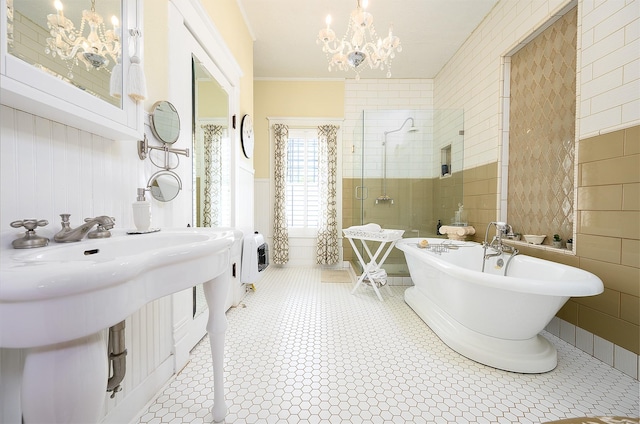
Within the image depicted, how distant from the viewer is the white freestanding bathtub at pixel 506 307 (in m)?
1.47

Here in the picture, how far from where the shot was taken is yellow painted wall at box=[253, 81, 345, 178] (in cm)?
422

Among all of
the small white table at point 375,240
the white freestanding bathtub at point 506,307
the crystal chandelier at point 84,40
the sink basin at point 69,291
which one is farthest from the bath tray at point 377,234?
the crystal chandelier at point 84,40

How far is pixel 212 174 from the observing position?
234 cm

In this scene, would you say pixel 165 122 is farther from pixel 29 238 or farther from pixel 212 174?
pixel 29 238

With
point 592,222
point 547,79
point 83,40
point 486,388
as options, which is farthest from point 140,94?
point 547,79

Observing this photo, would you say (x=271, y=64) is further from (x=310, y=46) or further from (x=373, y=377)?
(x=373, y=377)

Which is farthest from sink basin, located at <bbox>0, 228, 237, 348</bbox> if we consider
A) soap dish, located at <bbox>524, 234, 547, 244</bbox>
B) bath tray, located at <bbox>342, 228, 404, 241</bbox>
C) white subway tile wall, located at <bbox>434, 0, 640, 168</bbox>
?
soap dish, located at <bbox>524, 234, 547, 244</bbox>

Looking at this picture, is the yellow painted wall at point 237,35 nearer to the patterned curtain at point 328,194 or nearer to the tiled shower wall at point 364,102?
the patterned curtain at point 328,194

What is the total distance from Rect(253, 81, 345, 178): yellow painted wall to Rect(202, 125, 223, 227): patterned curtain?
1808mm

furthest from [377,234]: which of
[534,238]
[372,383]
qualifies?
[372,383]

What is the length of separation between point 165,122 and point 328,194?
9.42 feet

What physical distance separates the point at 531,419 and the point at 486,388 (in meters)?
0.23

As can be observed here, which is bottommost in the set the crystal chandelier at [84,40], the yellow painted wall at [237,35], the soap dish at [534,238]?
the soap dish at [534,238]

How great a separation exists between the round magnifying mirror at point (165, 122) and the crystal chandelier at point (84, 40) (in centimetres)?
36
